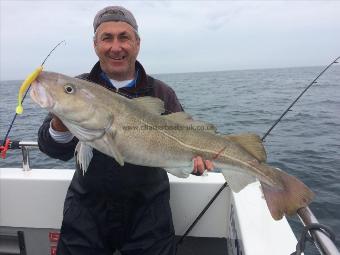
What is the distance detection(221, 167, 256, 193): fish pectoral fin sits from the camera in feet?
10.3

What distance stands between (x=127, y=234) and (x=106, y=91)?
1.52 metres

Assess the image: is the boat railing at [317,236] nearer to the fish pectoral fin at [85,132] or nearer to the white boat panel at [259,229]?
the white boat panel at [259,229]

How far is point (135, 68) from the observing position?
3707 mm

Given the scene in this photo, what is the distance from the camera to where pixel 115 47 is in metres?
3.38

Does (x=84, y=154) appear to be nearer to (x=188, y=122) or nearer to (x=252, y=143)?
(x=188, y=122)

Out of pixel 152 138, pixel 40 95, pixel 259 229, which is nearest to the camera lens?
pixel 40 95

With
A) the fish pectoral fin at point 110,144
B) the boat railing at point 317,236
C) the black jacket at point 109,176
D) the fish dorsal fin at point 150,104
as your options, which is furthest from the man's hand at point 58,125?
the boat railing at point 317,236

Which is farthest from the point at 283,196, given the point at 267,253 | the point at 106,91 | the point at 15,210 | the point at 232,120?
the point at 232,120

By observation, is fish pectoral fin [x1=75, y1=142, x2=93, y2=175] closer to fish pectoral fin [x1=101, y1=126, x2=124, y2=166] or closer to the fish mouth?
fish pectoral fin [x1=101, y1=126, x2=124, y2=166]

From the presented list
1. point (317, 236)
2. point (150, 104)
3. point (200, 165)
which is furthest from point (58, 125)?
point (317, 236)

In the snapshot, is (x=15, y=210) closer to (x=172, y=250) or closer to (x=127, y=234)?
(x=127, y=234)

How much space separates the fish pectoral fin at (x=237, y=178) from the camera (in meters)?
3.15

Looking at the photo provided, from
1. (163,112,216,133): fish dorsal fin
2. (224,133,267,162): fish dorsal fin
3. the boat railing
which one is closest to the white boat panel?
the boat railing

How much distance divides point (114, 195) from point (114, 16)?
1789mm
